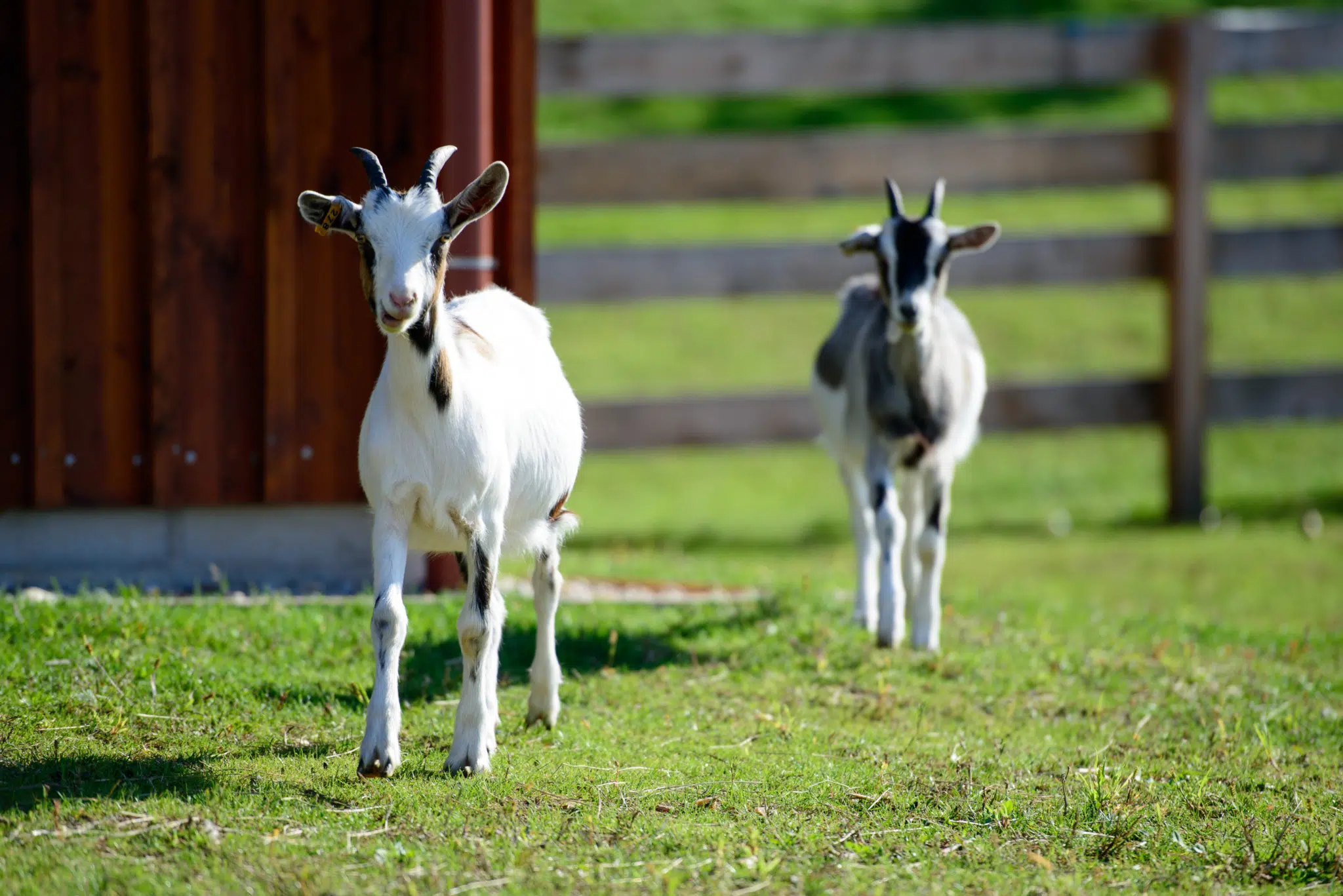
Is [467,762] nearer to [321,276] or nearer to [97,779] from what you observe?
[97,779]

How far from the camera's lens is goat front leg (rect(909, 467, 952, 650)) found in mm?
8141

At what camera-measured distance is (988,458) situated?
54.3ft

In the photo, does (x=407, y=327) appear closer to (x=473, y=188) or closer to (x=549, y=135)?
(x=473, y=188)

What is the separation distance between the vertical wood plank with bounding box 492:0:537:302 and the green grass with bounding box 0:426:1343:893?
196 cm

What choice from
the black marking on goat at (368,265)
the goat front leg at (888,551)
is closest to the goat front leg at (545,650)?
the black marking on goat at (368,265)

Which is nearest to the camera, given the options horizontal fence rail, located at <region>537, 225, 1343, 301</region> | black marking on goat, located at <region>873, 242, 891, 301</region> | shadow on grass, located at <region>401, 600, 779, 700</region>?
shadow on grass, located at <region>401, 600, 779, 700</region>

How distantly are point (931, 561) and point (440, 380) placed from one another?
11.3 feet

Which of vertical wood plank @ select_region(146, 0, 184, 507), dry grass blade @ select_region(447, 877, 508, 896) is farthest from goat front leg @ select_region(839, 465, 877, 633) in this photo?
dry grass blade @ select_region(447, 877, 508, 896)

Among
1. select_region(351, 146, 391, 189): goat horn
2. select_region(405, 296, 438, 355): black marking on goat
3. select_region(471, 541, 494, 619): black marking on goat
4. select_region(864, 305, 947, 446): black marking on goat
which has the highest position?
select_region(351, 146, 391, 189): goat horn

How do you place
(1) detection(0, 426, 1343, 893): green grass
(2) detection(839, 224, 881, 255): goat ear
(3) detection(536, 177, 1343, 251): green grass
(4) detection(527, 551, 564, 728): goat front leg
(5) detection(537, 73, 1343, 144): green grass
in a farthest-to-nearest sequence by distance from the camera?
(5) detection(537, 73, 1343, 144): green grass → (3) detection(536, 177, 1343, 251): green grass → (2) detection(839, 224, 881, 255): goat ear → (4) detection(527, 551, 564, 728): goat front leg → (1) detection(0, 426, 1343, 893): green grass

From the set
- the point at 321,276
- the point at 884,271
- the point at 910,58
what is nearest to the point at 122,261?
the point at 321,276

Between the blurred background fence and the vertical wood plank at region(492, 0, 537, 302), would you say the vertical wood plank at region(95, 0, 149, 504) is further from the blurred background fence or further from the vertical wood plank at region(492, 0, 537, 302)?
the vertical wood plank at region(492, 0, 537, 302)

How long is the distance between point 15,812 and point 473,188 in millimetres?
2547

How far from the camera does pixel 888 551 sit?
809cm
